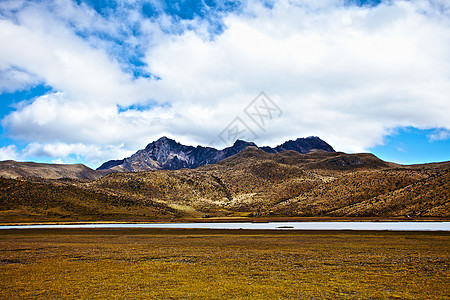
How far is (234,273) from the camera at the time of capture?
20.7 m

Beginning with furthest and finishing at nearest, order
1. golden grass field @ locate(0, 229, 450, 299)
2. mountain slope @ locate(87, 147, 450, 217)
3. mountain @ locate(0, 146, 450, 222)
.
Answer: mountain slope @ locate(87, 147, 450, 217)
mountain @ locate(0, 146, 450, 222)
golden grass field @ locate(0, 229, 450, 299)

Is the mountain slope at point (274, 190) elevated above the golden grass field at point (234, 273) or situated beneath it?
elevated above

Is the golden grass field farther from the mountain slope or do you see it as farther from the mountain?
the mountain

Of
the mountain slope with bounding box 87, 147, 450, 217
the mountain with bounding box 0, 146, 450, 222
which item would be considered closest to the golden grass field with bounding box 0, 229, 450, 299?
the mountain slope with bounding box 87, 147, 450, 217

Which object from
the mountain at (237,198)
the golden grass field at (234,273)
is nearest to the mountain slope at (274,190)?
the mountain at (237,198)

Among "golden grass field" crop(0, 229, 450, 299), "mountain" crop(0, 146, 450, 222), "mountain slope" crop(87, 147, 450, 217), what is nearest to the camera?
"golden grass field" crop(0, 229, 450, 299)

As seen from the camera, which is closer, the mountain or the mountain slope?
the mountain

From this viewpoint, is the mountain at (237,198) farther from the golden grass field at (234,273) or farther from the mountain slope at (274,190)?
the golden grass field at (234,273)

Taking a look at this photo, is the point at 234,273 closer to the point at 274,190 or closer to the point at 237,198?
the point at 274,190

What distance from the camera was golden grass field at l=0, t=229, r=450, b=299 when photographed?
52.9 feet

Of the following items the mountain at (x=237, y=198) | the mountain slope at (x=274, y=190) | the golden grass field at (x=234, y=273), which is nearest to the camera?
the golden grass field at (x=234, y=273)

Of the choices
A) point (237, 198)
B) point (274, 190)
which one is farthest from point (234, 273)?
point (237, 198)

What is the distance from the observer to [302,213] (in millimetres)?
112125

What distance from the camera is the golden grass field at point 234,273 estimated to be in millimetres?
16125
